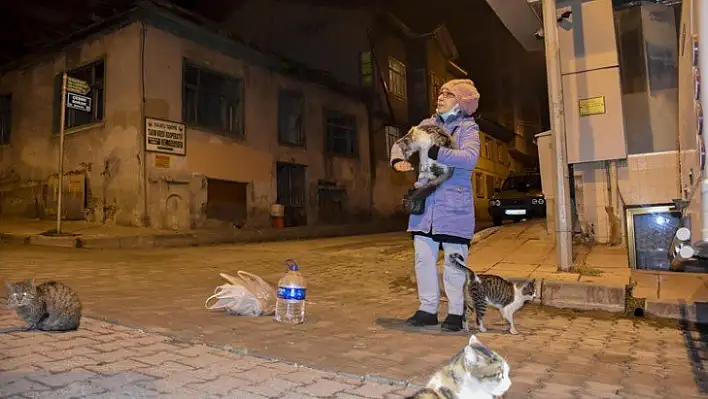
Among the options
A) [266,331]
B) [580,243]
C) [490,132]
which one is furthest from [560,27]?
[490,132]

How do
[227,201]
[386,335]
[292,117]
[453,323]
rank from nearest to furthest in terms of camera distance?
[386,335] → [453,323] → [227,201] → [292,117]

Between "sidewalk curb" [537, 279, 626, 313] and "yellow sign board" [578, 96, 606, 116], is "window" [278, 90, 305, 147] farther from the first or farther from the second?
"sidewalk curb" [537, 279, 626, 313]

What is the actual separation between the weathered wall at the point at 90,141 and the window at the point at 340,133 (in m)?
9.33

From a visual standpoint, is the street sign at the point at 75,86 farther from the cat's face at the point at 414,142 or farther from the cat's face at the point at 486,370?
the cat's face at the point at 486,370

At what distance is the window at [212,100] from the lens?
51.9 feet

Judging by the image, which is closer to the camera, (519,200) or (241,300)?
(241,300)

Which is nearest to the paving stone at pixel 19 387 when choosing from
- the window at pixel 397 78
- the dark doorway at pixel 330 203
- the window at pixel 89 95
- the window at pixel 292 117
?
the window at pixel 89 95

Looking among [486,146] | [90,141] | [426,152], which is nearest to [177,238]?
[90,141]

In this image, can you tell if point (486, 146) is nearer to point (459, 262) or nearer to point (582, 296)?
point (582, 296)

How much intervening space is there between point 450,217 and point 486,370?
224 cm

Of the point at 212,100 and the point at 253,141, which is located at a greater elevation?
the point at 212,100

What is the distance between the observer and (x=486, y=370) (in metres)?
1.87

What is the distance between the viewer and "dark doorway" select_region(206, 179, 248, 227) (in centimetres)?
1611

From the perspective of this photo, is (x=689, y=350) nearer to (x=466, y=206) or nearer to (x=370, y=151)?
(x=466, y=206)
